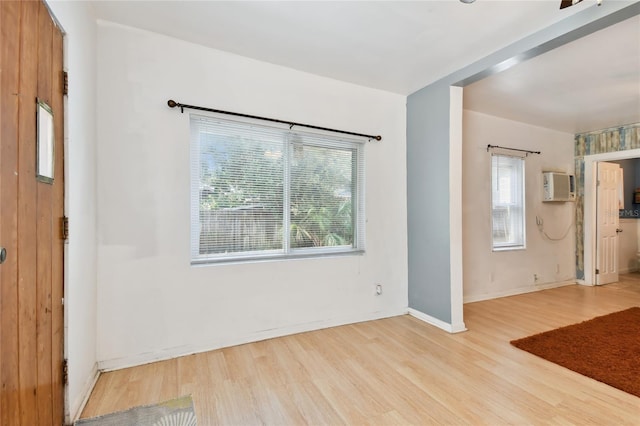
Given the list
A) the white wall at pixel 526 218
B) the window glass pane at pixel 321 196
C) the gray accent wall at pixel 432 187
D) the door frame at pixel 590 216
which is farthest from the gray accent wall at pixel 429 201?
the door frame at pixel 590 216

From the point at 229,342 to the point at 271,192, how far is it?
1.40 m

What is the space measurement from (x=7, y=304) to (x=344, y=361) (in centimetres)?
204

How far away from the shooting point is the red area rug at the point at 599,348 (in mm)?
2139

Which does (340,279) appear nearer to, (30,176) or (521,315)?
(521,315)

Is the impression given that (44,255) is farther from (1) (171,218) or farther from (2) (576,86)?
(2) (576,86)

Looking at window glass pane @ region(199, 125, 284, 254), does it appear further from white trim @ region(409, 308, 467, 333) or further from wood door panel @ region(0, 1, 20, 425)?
white trim @ region(409, 308, 467, 333)

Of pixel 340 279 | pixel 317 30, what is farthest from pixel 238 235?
pixel 317 30

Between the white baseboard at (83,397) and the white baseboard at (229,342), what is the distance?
0.34ft

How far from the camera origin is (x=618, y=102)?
363cm

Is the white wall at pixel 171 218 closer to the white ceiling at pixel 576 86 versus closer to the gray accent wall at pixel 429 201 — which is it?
the gray accent wall at pixel 429 201

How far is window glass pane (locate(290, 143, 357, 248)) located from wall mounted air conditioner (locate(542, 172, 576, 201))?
350cm

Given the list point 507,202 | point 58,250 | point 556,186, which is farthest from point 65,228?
point 556,186

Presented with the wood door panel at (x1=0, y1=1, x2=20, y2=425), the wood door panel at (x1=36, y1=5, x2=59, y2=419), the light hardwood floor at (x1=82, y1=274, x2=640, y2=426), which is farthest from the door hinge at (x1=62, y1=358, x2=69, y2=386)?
the wood door panel at (x1=0, y1=1, x2=20, y2=425)

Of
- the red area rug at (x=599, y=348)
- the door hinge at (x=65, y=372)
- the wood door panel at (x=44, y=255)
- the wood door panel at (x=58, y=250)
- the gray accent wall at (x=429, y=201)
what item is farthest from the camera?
the gray accent wall at (x=429, y=201)
